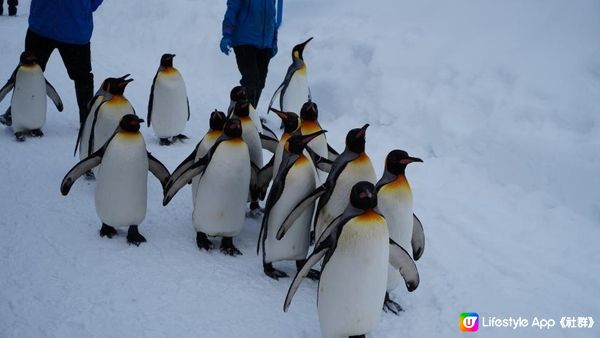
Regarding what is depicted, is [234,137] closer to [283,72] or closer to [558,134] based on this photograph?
[558,134]

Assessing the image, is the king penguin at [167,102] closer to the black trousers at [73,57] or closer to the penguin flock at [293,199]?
the black trousers at [73,57]

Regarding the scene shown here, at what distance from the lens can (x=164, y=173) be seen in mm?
3746

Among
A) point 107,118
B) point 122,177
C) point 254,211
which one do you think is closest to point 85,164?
point 122,177

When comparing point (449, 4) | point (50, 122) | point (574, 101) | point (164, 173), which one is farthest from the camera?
point (449, 4)

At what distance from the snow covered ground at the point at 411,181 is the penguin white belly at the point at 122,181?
0.20 metres

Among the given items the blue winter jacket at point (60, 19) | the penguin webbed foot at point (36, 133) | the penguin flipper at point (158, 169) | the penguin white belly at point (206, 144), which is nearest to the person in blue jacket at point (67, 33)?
the blue winter jacket at point (60, 19)

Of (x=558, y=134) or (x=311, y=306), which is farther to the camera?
(x=558, y=134)

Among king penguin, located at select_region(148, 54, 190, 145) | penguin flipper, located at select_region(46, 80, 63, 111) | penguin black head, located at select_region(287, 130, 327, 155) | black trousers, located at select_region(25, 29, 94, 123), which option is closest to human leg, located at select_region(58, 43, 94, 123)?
black trousers, located at select_region(25, 29, 94, 123)

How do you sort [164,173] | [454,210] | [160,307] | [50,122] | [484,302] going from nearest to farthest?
[160,307], [484,302], [164,173], [454,210], [50,122]

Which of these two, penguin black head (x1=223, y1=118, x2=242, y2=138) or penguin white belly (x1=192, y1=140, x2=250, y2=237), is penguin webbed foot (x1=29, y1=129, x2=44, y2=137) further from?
penguin black head (x1=223, y1=118, x2=242, y2=138)

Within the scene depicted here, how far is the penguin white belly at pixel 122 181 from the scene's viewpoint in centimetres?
345

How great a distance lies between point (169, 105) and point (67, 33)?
106 centimetres

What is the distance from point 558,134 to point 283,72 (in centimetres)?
381

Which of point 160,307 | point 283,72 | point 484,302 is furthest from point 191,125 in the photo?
point 484,302
